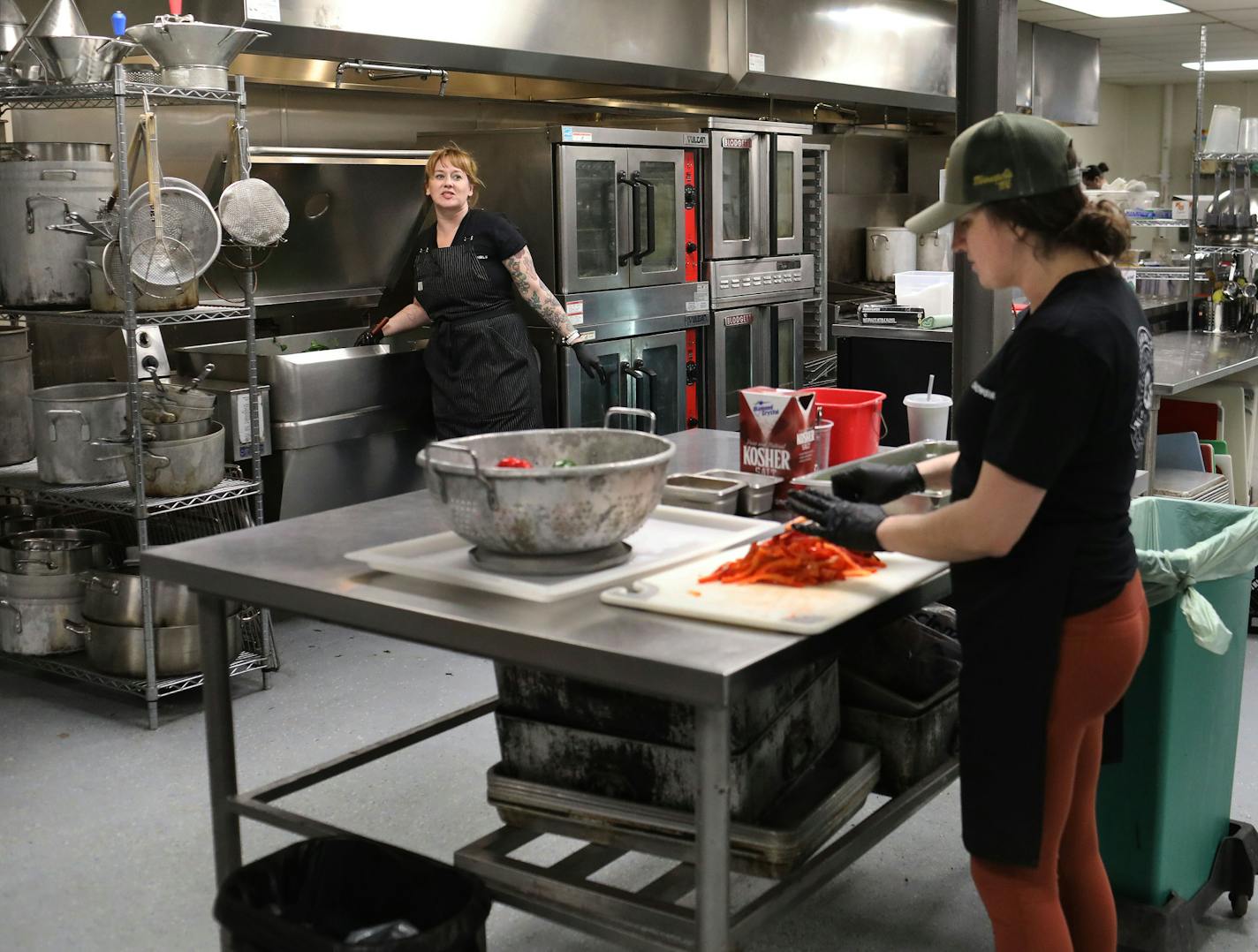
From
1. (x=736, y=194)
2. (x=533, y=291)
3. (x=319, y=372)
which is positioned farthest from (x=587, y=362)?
(x=736, y=194)

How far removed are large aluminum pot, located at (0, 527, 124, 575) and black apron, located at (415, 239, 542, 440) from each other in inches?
49.0

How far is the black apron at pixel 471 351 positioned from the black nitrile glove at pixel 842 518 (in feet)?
9.35

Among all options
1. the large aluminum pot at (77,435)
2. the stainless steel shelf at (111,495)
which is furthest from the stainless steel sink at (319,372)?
the large aluminum pot at (77,435)

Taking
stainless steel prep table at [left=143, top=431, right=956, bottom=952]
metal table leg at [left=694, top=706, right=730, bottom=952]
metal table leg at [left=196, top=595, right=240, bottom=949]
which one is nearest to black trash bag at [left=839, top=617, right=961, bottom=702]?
stainless steel prep table at [left=143, top=431, right=956, bottom=952]

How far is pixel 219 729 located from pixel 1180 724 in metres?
1.77

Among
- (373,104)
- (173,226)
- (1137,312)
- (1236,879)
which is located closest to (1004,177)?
(1137,312)

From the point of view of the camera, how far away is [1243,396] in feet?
17.1

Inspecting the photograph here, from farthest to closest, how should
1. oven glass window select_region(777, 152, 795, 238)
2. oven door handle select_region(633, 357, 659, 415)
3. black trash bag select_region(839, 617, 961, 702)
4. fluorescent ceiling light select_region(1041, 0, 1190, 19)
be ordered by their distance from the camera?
fluorescent ceiling light select_region(1041, 0, 1190, 19) < oven glass window select_region(777, 152, 795, 238) < oven door handle select_region(633, 357, 659, 415) < black trash bag select_region(839, 617, 961, 702)

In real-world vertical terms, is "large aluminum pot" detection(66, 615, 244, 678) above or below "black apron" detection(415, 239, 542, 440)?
below

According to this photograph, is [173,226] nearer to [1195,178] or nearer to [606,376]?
[606,376]

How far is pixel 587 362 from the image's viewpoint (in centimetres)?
506

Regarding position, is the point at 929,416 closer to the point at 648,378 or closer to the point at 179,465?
the point at 179,465

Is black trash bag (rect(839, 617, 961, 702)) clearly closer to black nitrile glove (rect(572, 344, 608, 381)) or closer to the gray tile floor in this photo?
the gray tile floor

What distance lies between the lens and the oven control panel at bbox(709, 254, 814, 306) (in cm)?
624
